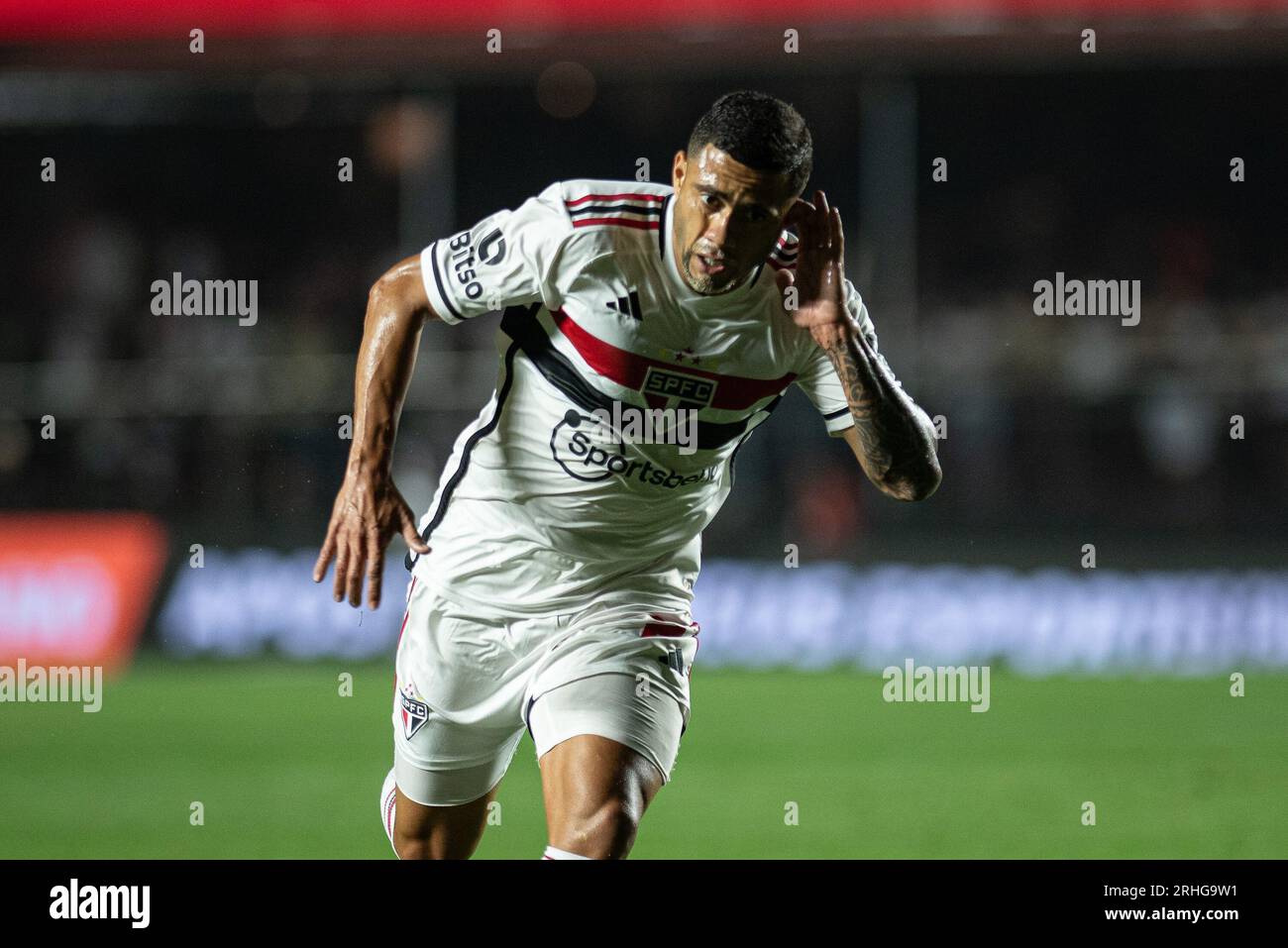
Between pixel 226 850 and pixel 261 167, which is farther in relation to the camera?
pixel 261 167

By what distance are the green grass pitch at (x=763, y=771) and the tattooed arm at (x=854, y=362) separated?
254 cm

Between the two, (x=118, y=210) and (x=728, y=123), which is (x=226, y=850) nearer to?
(x=728, y=123)

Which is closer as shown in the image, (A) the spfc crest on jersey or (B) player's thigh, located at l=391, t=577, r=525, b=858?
Answer: (B) player's thigh, located at l=391, t=577, r=525, b=858

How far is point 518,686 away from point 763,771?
12.9 ft

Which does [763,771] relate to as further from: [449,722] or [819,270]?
[819,270]

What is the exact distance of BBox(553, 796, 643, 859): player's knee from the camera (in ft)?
12.8

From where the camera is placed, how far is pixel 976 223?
16.1 meters

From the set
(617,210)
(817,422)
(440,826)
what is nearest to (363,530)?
(617,210)

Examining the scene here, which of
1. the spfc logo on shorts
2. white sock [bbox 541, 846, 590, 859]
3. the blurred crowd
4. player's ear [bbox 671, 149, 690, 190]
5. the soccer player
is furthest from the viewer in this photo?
the blurred crowd

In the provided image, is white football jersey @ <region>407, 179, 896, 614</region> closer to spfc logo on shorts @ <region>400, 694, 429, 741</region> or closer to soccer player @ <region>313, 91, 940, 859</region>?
soccer player @ <region>313, 91, 940, 859</region>

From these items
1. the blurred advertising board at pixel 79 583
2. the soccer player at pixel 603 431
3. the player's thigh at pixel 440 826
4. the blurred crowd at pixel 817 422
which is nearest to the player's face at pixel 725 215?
the soccer player at pixel 603 431

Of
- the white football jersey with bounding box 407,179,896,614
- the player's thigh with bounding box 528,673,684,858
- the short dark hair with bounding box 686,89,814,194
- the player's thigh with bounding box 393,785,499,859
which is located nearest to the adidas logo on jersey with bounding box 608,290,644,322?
the white football jersey with bounding box 407,179,896,614

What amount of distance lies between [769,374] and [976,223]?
40.3ft
